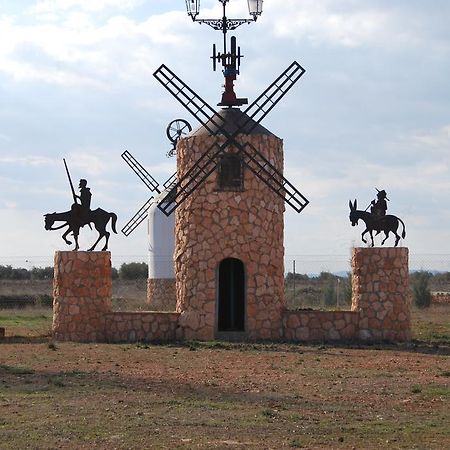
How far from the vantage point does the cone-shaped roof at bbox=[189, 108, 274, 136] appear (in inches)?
1078

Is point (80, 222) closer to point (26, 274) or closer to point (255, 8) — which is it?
point (255, 8)

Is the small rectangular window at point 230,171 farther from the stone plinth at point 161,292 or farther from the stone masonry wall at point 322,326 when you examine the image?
the stone plinth at point 161,292

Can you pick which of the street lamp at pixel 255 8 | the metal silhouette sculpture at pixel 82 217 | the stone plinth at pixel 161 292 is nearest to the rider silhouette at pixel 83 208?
the metal silhouette sculpture at pixel 82 217

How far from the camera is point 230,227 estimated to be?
88.3 ft

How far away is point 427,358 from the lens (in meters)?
22.7

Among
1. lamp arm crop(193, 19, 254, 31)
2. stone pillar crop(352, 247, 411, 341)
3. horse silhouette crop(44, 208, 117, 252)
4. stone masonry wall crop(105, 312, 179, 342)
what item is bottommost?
stone masonry wall crop(105, 312, 179, 342)

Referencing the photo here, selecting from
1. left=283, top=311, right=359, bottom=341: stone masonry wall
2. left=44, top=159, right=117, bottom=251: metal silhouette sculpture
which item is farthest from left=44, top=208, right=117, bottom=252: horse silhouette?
left=283, top=311, right=359, bottom=341: stone masonry wall

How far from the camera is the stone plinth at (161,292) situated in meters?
41.9

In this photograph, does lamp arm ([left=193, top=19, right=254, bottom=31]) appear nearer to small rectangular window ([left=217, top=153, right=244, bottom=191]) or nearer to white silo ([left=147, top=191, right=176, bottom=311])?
small rectangular window ([left=217, top=153, right=244, bottom=191])

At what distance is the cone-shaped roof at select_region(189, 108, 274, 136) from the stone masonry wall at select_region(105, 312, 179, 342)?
4798 mm

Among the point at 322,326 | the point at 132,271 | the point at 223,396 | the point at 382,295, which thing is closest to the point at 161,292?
the point at 322,326

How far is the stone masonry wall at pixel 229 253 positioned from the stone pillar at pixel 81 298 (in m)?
1.97

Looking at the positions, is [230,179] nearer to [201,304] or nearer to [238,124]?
[238,124]

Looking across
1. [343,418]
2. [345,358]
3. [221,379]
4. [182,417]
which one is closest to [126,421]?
[182,417]
